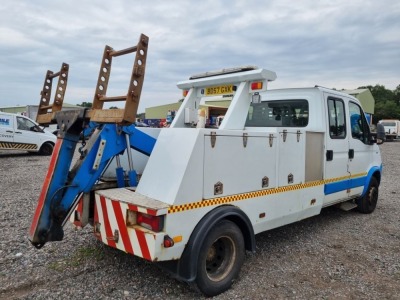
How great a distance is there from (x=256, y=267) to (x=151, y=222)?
1.67 metres

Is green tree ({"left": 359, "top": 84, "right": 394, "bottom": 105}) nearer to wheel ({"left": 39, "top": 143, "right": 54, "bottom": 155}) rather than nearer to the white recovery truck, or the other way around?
wheel ({"left": 39, "top": 143, "right": 54, "bottom": 155})

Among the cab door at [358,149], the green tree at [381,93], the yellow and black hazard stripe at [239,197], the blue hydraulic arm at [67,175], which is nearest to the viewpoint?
the yellow and black hazard stripe at [239,197]

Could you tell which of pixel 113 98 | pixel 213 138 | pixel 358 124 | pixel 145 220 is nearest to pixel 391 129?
pixel 358 124

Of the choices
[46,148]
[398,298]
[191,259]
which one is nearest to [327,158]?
[398,298]

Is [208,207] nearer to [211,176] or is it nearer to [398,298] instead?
[211,176]

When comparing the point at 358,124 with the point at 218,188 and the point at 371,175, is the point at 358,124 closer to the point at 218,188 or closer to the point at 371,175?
the point at 371,175

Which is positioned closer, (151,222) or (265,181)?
(151,222)

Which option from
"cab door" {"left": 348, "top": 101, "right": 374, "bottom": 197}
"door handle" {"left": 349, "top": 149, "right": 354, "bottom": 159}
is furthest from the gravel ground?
"door handle" {"left": 349, "top": 149, "right": 354, "bottom": 159}

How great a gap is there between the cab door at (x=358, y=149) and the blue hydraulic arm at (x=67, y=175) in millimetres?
4162

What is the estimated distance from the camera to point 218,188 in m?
3.41

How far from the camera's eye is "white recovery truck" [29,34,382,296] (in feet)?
10.1

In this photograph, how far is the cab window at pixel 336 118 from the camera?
5.27 metres

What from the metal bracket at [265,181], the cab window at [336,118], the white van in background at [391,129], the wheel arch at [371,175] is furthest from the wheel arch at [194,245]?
the white van in background at [391,129]

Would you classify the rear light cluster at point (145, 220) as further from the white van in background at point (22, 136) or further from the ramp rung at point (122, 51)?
the white van in background at point (22, 136)
